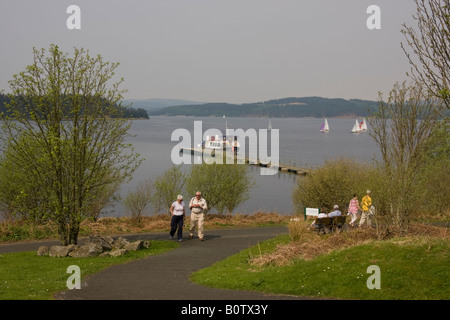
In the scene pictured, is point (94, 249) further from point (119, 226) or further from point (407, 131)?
point (407, 131)

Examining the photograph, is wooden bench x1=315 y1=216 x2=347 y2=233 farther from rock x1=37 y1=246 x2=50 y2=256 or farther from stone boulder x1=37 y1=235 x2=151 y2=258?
rock x1=37 y1=246 x2=50 y2=256

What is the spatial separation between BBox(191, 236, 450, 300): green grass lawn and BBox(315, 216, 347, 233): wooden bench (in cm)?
597

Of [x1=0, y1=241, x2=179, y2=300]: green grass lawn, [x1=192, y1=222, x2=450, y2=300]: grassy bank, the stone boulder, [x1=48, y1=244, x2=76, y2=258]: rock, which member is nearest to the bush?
[x1=0, y1=241, x2=179, y2=300]: green grass lawn

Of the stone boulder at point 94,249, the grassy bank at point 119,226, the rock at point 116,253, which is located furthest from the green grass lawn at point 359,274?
the grassy bank at point 119,226

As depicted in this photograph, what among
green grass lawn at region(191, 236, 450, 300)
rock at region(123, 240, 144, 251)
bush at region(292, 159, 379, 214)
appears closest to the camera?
green grass lawn at region(191, 236, 450, 300)

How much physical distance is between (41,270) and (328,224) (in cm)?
1084

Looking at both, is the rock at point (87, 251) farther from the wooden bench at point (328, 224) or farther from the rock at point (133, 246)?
the wooden bench at point (328, 224)

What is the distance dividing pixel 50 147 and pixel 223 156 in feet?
66.1

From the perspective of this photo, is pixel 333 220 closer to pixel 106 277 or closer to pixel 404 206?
pixel 404 206

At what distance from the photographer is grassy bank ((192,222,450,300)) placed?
11352mm

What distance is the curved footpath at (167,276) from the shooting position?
39.7 feet

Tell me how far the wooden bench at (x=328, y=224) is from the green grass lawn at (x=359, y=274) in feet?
19.6

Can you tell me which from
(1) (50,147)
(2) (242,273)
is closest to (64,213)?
(1) (50,147)

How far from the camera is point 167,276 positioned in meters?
14.6
